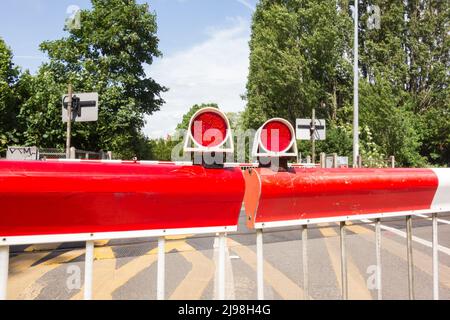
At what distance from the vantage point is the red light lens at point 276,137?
1.65m

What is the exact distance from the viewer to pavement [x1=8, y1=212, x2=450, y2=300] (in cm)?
197

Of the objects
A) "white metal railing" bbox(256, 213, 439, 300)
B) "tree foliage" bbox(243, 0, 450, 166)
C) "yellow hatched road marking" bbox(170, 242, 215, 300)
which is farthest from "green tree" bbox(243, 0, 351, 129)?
"white metal railing" bbox(256, 213, 439, 300)

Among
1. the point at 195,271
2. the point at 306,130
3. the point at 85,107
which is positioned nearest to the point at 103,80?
the point at 85,107

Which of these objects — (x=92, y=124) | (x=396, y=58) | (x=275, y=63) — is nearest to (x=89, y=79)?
(x=92, y=124)

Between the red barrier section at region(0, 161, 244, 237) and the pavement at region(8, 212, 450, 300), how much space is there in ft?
0.63

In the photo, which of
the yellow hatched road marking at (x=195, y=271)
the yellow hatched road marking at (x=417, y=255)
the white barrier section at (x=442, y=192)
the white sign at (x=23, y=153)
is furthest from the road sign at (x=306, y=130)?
the white barrier section at (x=442, y=192)

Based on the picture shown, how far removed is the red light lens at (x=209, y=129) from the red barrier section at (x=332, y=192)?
232mm

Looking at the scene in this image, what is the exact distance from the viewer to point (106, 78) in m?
26.6

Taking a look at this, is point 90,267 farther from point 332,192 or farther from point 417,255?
point 417,255

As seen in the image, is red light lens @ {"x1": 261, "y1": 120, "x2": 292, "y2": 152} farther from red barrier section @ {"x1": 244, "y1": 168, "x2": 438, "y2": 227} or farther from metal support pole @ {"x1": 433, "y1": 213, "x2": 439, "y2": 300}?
metal support pole @ {"x1": 433, "y1": 213, "x2": 439, "y2": 300}

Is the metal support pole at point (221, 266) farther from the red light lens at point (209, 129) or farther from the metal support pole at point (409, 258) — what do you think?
the metal support pole at point (409, 258)

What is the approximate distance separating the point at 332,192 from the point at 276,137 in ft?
1.40

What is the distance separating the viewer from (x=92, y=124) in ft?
79.9
